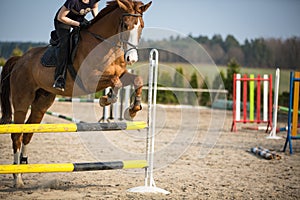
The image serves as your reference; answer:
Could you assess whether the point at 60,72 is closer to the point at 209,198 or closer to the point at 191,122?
the point at 209,198

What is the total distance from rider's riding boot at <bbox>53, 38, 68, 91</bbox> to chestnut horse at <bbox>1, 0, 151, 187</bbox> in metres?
0.10

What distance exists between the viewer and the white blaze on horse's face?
14.8ft

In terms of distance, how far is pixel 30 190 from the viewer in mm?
5133

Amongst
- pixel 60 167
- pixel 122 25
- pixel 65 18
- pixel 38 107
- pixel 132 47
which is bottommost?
pixel 60 167

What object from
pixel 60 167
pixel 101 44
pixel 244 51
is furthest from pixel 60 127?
pixel 244 51

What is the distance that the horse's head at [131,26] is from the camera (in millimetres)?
4539

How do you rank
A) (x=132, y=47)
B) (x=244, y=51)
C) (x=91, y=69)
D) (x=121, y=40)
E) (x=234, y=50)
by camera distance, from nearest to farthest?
(x=132, y=47)
(x=121, y=40)
(x=91, y=69)
(x=244, y=51)
(x=234, y=50)

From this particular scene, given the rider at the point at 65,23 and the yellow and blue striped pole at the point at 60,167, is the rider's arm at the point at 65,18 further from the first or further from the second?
the yellow and blue striped pole at the point at 60,167

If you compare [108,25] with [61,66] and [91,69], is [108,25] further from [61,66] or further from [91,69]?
[61,66]

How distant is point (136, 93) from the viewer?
4.78 meters

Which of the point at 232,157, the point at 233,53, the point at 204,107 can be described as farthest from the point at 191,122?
the point at 233,53

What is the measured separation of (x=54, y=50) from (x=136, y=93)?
52.5 inches

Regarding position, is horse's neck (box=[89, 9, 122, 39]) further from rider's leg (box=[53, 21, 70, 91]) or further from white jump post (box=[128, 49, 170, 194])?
white jump post (box=[128, 49, 170, 194])

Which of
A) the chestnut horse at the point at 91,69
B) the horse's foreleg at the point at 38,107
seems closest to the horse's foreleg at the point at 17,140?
the chestnut horse at the point at 91,69
